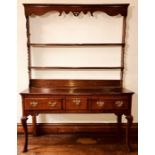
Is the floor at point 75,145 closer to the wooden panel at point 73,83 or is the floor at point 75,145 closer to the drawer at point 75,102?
the drawer at point 75,102

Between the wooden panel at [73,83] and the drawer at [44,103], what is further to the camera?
the wooden panel at [73,83]

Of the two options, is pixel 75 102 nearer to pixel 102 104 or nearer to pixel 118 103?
pixel 102 104

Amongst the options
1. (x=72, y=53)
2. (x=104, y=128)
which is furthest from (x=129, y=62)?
(x=104, y=128)

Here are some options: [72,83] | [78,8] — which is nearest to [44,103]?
[72,83]

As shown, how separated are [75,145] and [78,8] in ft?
5.55

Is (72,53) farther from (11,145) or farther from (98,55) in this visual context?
(11,145)

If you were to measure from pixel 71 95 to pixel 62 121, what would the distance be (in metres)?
0.72

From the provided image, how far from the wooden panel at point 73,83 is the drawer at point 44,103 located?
1.57 feet

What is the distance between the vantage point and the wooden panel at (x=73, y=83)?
2.96 metres

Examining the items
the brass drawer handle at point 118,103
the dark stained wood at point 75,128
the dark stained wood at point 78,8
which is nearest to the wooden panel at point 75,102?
the brass drawer handle at point 118,103

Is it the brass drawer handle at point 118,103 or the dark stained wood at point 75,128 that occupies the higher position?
the brass drawer handle at point 118,103

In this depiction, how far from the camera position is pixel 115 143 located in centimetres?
280

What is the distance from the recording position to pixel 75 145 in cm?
271

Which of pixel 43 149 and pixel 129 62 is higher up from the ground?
pixel 129 62
